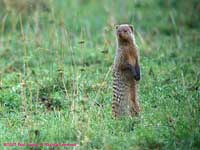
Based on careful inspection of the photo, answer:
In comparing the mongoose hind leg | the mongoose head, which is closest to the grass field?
the mongoose hind leg

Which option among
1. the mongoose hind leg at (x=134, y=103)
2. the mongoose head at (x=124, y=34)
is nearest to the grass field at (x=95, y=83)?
the mongoose hind leg at (x=134, y=103)

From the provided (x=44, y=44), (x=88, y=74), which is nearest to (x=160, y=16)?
(x=44, y=44)

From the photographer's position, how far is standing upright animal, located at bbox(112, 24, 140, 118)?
6.22m

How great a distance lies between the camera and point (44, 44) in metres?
9.23

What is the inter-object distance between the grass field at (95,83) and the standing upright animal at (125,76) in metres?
0.14

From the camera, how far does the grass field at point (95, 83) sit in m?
5.54

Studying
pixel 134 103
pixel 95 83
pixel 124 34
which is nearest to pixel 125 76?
pixel 134 103

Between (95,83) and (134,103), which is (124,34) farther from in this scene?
(95,83)

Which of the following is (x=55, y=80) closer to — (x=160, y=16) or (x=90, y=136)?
(x=90, y=136)

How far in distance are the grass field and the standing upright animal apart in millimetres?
136

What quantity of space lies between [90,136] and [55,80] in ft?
7.28

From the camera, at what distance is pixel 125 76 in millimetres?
6277

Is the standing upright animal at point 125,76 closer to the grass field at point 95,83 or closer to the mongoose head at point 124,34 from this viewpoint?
the mongoose head at point 124,34

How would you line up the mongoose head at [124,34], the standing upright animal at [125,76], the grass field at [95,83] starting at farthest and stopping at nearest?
1. the mongoose head at [124,34]
2. the standing upright animal at [125,76]
3. the grass field at [95,83]
